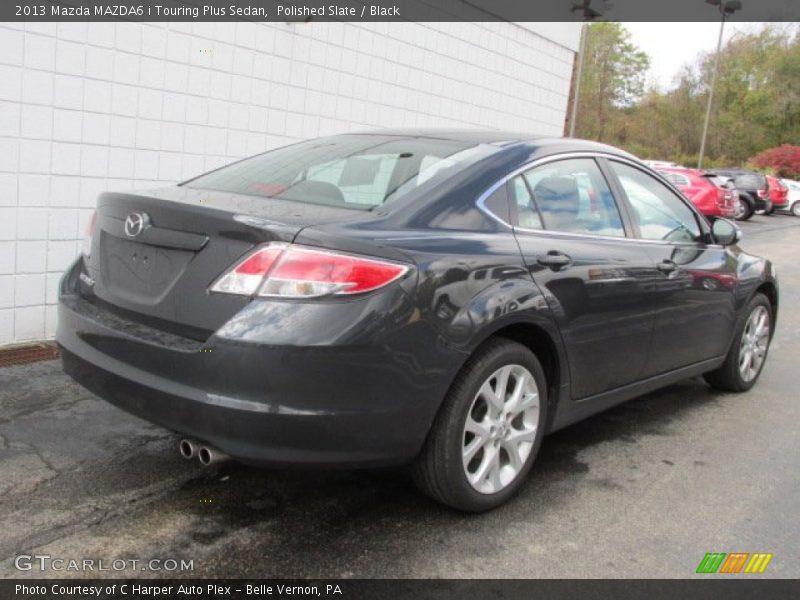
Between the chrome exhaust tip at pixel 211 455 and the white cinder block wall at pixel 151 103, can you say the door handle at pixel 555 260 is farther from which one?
the white cinder block wall at pixel 151 103

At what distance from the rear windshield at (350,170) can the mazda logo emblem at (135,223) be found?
0.44 metres

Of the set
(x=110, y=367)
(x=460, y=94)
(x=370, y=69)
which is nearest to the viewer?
(x=110, y=367)

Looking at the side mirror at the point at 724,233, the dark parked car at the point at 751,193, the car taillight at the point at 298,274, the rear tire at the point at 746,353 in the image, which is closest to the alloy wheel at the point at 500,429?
the car taillight at the point at 298,274

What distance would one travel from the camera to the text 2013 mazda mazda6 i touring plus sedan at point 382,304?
8.31ft

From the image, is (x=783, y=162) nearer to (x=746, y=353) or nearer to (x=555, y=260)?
(x=746, y=353)

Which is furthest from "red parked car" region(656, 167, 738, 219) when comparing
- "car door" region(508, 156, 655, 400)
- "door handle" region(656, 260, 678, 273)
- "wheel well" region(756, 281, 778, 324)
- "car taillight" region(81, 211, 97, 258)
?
"car taillight" region(81, 211, 97, 258)

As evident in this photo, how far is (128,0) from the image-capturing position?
17.3 feet

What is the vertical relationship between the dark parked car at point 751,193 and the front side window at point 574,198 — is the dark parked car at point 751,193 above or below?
above

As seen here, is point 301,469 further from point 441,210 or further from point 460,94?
point 460,94

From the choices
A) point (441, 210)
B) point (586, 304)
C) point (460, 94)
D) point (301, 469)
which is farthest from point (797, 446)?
point (460, 94)

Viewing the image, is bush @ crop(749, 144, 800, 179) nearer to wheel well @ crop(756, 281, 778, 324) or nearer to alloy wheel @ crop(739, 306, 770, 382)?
wheel well @ crop(756, 281, 778, 324)

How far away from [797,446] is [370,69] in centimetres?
514

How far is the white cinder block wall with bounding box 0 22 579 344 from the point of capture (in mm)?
4918

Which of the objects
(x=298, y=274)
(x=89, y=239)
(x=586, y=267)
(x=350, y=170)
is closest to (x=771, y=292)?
(x=586, y=267)
